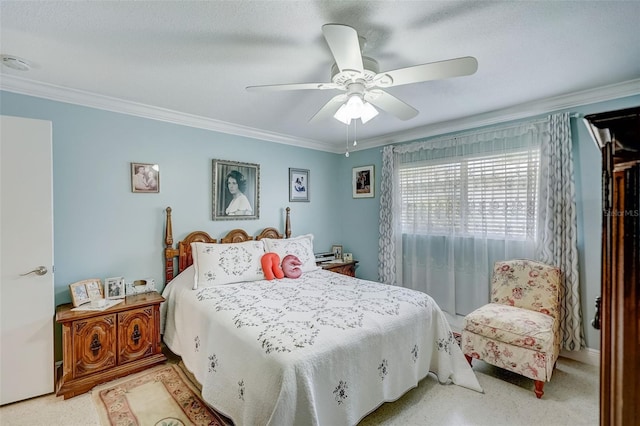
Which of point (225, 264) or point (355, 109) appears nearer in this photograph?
point (355, 109)

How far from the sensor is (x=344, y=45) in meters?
1.45

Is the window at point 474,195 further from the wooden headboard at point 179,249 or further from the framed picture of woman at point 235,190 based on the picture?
the wooden headboard at point 179,249

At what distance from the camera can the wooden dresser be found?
89.7 inches

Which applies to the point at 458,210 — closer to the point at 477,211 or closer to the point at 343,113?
the point at 477,211

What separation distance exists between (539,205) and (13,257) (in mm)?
4434

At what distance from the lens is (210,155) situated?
3484 millimetres

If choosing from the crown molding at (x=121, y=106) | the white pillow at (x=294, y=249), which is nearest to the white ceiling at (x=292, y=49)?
the crown molding at (x=121, y=106)

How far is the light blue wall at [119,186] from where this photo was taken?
2586mm

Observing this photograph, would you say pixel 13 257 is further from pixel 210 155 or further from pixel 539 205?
pixel 539 205

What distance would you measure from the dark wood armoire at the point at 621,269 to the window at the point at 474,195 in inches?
97.6

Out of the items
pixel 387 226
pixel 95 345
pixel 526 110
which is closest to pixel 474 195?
pixel 526 110

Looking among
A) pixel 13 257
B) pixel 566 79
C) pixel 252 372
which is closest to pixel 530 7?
pixel 566 79

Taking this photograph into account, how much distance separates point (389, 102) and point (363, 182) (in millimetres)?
2453

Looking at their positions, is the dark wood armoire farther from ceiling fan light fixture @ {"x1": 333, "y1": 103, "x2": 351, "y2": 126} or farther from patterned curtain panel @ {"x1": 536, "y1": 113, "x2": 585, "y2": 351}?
patterned curtain panel @ {"x1": 536, "y1": 113, "x2": 585, "y2": 351}
